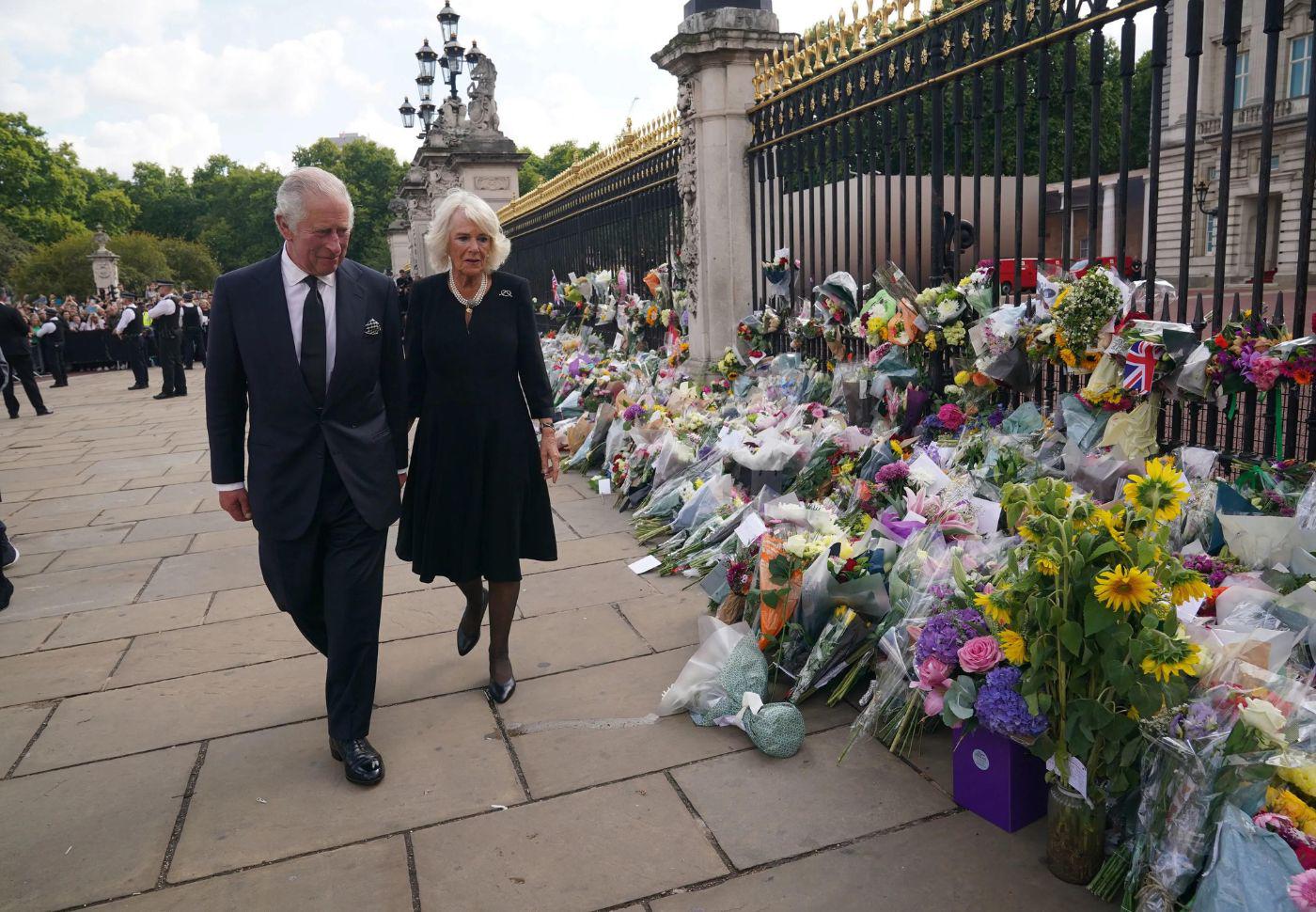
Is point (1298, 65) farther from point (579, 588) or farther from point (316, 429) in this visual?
point (316, 429)

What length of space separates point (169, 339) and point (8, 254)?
31213 millimetres

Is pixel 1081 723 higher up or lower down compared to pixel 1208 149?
lower down

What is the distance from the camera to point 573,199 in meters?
11.9

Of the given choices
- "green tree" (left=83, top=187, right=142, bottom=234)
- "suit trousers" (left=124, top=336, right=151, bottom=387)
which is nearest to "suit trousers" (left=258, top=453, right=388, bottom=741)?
→ "suit trousers" (left=124, top=336, right=151, bottom=387)

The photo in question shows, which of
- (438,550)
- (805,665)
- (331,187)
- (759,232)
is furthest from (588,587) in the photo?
(759,232)

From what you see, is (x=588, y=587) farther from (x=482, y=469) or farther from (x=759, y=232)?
(x=759, y=232)

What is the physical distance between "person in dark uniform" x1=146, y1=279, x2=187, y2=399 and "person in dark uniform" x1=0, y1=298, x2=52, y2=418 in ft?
6.54

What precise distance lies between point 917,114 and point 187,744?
4.48 m

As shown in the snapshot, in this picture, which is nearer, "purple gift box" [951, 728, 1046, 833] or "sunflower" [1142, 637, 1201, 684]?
"sunflower" [1142, 637, 1201, 684]

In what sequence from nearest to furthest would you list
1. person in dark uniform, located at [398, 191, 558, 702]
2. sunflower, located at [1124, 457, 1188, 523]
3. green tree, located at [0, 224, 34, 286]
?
1. sunflower, located at [1124, 457, 1188, 523]
2. person in dark uniform, located at [398, 191, 558, 702]
3. green tree, located at [0, 224, 34, 286]

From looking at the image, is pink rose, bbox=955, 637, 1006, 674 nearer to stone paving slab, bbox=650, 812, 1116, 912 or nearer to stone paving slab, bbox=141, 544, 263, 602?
stone paving slab, bbox=650, 812, 1116, 912

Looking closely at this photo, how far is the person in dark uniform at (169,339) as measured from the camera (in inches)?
595

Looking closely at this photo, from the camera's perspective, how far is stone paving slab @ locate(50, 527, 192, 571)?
5.76m

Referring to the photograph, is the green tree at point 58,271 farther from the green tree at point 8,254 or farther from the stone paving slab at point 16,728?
the stone paving slab at point 16,728
